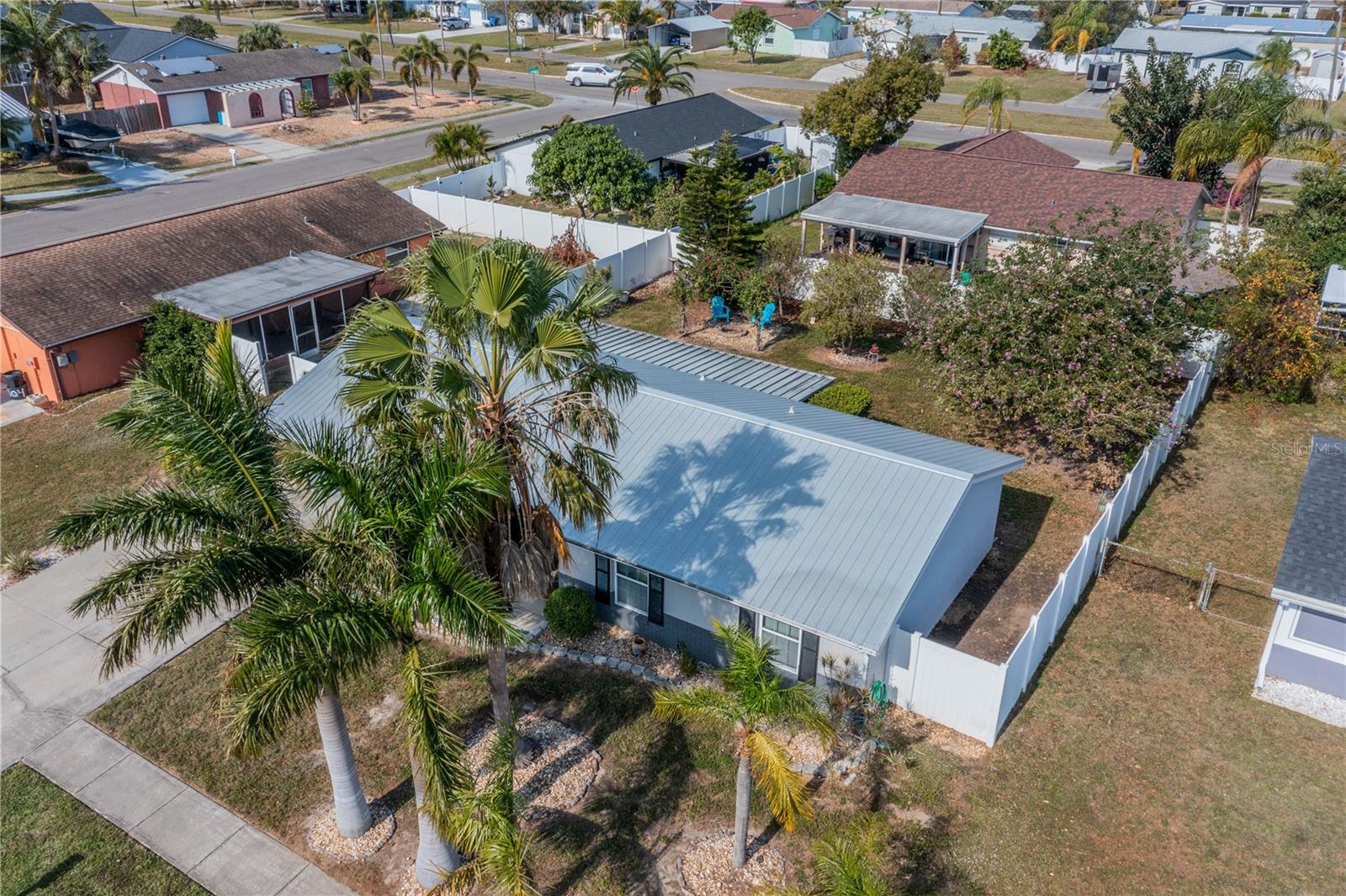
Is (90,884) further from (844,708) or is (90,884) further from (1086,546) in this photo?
(1086,546)

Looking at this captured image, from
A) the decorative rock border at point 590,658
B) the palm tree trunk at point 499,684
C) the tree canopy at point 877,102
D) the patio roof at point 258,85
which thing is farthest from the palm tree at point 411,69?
the palm tree trunk at point 499,684

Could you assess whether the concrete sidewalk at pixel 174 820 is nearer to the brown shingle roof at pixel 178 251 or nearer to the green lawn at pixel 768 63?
the brown shingle roof at pixel 178 251

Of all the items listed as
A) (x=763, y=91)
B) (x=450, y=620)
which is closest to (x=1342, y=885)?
(x=450, y=620)

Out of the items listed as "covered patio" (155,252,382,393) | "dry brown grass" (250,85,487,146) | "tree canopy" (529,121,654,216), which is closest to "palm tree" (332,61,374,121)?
"dry brown grass" (250,85,487,146)

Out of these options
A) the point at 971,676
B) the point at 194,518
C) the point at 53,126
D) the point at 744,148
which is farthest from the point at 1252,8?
the point at 194,518

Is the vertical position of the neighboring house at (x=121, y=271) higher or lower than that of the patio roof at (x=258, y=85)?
lower

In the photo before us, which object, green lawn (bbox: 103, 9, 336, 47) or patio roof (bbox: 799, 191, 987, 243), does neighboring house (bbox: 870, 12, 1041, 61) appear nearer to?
green lawn (bbox: 103, 9, 336, 47)
